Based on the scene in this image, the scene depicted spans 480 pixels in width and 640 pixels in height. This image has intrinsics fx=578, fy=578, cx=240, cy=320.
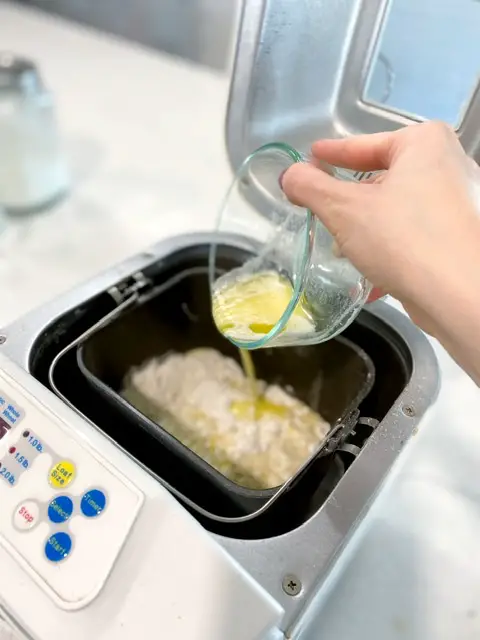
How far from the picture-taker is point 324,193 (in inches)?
15.2

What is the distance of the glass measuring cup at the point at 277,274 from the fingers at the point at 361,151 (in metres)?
0.01

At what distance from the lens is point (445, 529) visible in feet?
1.73

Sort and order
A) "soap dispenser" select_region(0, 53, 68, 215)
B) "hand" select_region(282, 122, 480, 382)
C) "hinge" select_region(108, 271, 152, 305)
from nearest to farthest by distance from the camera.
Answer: "hand" select_region(282, 122, 480, 382) < "hinge" select_region(108, 271, 152, 305) < "soap dispenser" select_region(0, 53, 68, 215)

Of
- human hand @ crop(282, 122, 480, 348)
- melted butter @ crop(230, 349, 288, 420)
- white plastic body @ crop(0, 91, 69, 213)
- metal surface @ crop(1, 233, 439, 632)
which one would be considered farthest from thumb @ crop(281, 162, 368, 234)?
white plastic body @ crop(0, 91, 69, 213)

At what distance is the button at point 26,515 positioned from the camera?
1.33 feet

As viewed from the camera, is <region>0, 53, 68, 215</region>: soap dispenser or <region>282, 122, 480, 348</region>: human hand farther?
<region>0, 53, 68, 215</region>: soap dispenser

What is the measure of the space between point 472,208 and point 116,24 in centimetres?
136

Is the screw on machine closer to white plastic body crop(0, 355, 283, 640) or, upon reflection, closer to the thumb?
white plastic body crop(0, 355, 283, 640)

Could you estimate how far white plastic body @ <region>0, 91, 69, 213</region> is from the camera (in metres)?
0.77

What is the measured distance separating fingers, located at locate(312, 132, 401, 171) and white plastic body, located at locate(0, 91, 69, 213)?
458 mm

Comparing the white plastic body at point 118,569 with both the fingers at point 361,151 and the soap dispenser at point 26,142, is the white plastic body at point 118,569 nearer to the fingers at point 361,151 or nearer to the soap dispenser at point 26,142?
the fingers at point 361,151

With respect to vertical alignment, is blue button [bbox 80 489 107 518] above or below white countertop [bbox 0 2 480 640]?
above

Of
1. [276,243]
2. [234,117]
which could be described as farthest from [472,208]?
[234,117]

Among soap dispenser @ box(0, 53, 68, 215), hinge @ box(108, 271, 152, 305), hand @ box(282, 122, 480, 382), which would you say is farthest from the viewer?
soap dispenser @ box(0, 53, 68, 215)
